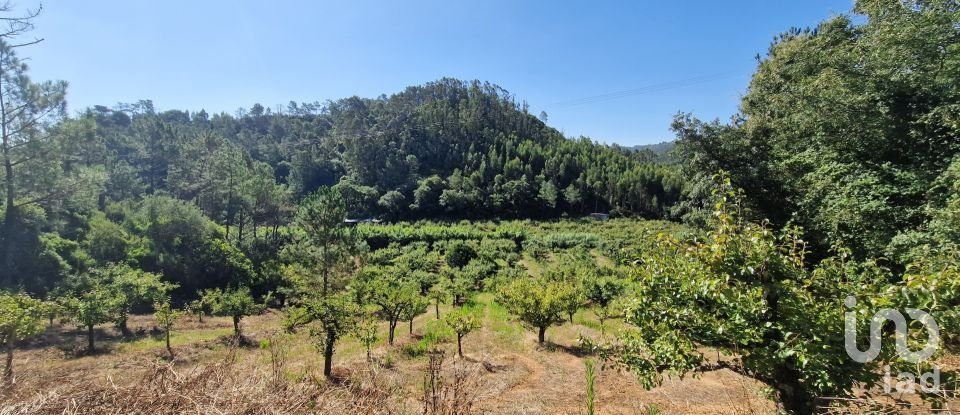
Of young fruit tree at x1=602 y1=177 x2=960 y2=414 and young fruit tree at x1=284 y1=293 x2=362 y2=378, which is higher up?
young fruit tree at x1=602 y1=177 x2=960 y2=414

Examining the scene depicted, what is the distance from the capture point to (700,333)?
4.43 meters

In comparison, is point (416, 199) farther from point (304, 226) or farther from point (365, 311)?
point (365, 311)

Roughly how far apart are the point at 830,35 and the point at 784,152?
5344mm

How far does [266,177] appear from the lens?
43.7 metres

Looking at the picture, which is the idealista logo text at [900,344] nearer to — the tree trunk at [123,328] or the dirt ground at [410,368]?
the dirt ground at [410,368]

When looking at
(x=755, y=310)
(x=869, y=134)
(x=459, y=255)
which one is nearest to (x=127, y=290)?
(x=459, y=255)

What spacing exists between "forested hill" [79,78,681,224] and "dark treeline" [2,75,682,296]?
0.34 meters

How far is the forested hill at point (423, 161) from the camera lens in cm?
6794

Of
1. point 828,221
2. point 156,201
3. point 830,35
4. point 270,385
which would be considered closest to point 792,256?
point 270,385

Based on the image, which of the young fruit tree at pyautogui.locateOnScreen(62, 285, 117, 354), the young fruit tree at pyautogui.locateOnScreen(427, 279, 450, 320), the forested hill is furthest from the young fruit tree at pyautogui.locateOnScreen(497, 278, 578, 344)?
the forested hill

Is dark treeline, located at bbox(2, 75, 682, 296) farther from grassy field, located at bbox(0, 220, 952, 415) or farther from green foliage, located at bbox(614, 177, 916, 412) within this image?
green foliage, located at bbox(614, 177, 916, 412)

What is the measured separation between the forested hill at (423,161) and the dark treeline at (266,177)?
13.3 inches

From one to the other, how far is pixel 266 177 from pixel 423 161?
1773 inches

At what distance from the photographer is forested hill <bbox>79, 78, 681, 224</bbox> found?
67.9 meters
